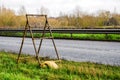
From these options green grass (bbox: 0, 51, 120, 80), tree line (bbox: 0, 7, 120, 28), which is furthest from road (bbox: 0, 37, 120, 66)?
tree line (bbox: 0, 7, 120, 28)

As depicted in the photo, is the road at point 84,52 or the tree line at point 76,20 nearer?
the road at point 84,52

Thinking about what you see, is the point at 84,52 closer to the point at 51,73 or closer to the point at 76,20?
the point at 51,73

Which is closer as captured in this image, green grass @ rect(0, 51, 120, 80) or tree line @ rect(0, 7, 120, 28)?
green grass @ rect(0, 51, 120, 80)

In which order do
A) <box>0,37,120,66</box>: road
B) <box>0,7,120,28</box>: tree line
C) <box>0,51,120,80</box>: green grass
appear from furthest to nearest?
<box>0,7,120,28</box>: tree line, <box>0,37,120,66</box>: road, <box>0,51,120,80</box>: green grass

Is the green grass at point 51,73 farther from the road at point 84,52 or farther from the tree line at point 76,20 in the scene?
the tree line at point 76,20

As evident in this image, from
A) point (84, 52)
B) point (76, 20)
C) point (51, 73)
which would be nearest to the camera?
point (51, 73)

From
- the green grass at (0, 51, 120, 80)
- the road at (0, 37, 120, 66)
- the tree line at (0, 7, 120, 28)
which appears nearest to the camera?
the green grass at (0, 51, 120, 80)

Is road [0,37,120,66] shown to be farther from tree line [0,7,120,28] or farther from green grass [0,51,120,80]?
tree line [0,7,120,28]

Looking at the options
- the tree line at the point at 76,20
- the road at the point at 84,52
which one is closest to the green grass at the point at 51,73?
the road at the point at 84,52

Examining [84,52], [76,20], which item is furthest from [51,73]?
[76,20]

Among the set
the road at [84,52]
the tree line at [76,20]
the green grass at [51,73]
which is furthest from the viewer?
the tree line at [76,20]

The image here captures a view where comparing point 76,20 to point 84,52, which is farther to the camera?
point 76,20

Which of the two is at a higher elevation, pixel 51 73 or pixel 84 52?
pixel 51 73

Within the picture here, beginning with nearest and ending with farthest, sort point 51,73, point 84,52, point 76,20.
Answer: point 51,73, point 84,52, point 76,20
